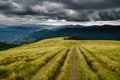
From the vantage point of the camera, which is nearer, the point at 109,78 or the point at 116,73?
the point at 109,78

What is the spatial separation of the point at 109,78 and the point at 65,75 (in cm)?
648

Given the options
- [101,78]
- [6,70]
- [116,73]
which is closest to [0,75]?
[6,70]

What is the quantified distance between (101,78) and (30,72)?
37.4 ft

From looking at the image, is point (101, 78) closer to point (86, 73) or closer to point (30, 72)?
point (86, 73)

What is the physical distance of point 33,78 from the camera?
2769 centimetres

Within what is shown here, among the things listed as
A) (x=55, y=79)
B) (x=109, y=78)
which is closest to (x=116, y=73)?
(x=109, y=78)

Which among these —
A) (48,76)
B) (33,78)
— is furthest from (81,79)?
(33,78)

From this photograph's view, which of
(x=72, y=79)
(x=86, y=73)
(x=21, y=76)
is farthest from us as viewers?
(x=86, y=73)

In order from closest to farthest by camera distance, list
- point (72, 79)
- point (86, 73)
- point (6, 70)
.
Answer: point (72, 79) → point (86, 73) → point (6, 70)

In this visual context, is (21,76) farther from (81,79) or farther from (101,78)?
(101,78)

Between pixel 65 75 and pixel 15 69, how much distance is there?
10.0 metres

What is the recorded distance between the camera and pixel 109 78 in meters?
28.5

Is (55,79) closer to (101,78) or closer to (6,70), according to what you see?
(101,78)

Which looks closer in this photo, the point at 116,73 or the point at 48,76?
the point at 48,76
